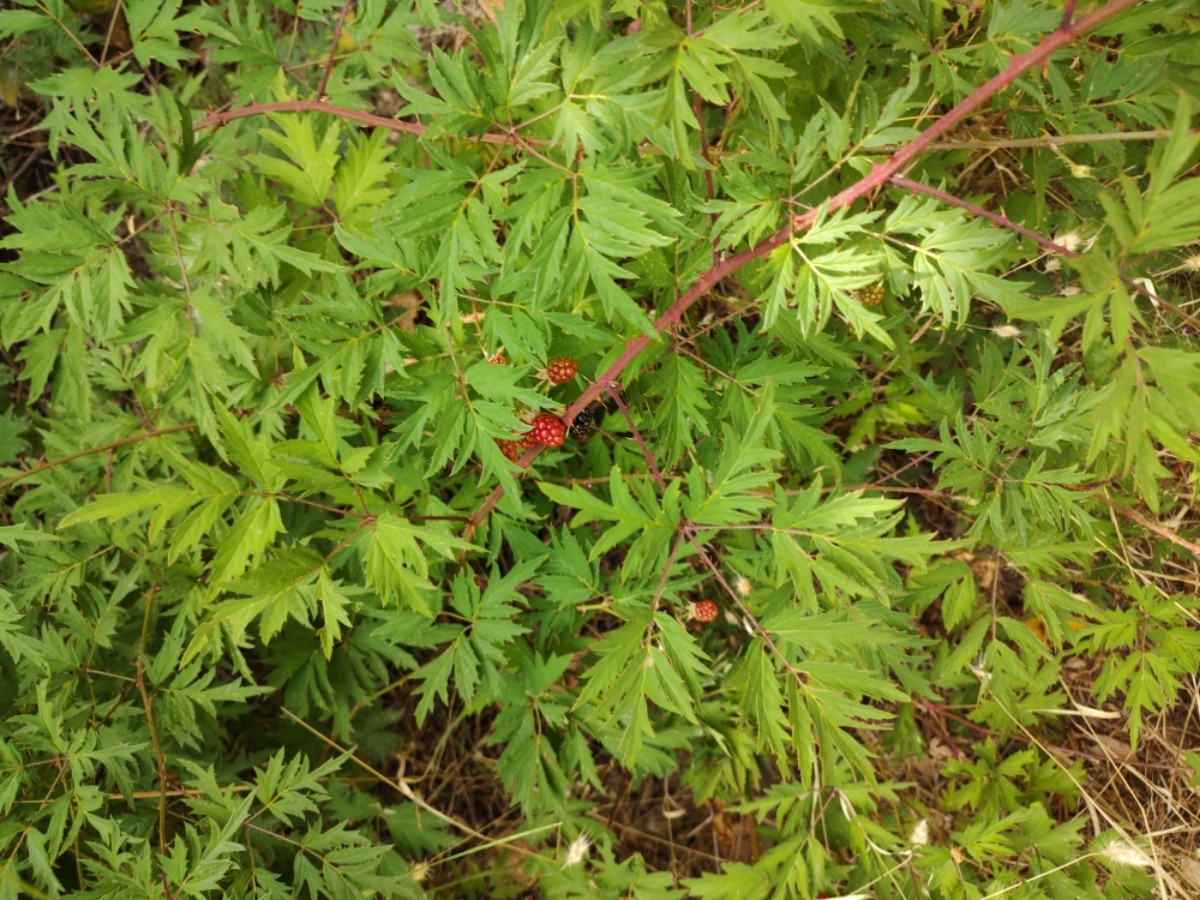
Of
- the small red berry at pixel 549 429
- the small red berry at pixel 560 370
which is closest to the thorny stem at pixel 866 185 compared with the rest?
the small red berry at pixel 549 429

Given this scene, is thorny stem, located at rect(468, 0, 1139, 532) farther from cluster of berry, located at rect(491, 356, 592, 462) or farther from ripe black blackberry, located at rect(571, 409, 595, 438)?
ripe black blackberry, located at rect(571, 409, 595, 438)

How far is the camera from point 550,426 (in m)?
2.08

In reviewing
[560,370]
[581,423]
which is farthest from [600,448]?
[560,370]

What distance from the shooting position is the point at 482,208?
174 centimetres

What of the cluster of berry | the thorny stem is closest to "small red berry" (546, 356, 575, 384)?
the cluster of berry

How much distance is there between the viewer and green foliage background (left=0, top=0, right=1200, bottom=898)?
1.73 m

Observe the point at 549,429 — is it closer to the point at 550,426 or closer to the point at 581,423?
the point at 550,426

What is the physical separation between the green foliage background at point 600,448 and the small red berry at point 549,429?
0.07 meters

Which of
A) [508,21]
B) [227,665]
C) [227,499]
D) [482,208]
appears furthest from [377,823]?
[508,21]

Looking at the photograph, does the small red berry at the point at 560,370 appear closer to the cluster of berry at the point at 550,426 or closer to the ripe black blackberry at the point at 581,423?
the cluster of berry at the point at 550,426

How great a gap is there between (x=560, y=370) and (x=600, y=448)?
1.82 feet

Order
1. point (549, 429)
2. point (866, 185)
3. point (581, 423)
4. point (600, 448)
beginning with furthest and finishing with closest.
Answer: point (600, 448) < point (581, 423) < point (549, 429) < point (866, 185)

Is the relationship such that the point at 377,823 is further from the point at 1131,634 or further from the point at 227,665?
the point at 1131,634

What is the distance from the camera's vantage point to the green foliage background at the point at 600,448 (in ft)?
5.69
